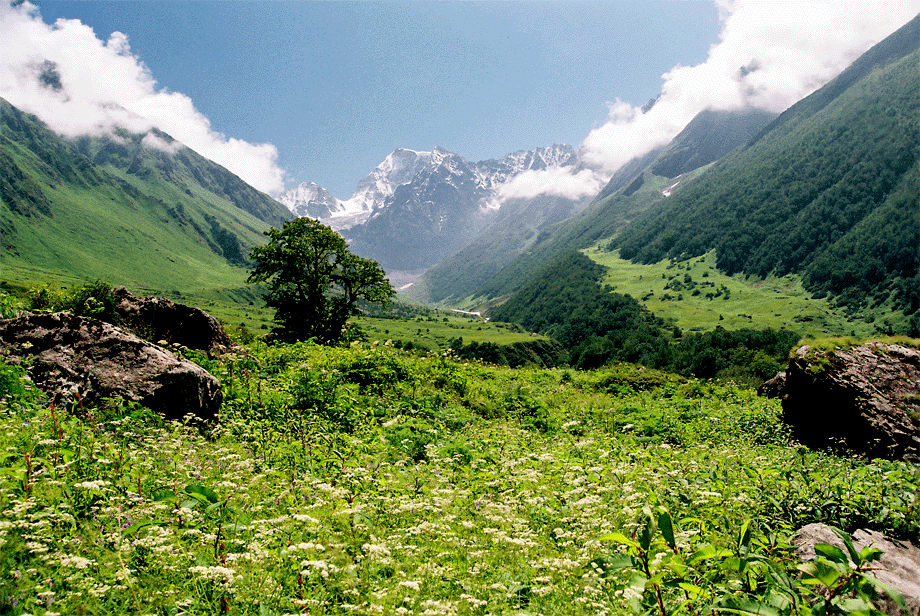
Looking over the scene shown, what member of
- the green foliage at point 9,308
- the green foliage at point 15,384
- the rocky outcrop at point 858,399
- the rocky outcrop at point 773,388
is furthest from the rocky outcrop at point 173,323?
the rocky outcrop at point 773,388

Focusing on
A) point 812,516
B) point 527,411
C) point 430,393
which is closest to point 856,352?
point 527,411

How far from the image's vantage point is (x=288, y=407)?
519 inches

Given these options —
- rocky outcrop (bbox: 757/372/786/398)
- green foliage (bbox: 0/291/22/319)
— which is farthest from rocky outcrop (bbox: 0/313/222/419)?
rocky outcrop (bbox: 757/372/786/398)

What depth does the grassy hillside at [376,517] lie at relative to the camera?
165 inches

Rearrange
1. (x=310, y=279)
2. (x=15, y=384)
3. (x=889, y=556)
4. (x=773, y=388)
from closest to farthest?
(x=889, y=556)
(x=15, y=384)
(x=773, y=388)
(x=310, y=279)

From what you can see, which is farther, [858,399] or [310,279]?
[310,279]

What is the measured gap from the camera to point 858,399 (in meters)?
14.8

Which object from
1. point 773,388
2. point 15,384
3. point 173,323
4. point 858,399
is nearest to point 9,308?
point 173,323

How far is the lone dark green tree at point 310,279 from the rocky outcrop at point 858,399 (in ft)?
97.7

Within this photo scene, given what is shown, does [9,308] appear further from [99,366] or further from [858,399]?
[858,399]

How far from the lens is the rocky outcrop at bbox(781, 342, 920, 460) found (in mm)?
14047

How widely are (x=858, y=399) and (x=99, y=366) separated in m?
22.6

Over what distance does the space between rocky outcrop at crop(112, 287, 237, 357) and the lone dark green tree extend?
14874 mm

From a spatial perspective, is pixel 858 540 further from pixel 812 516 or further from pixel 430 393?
pixel 430 393
